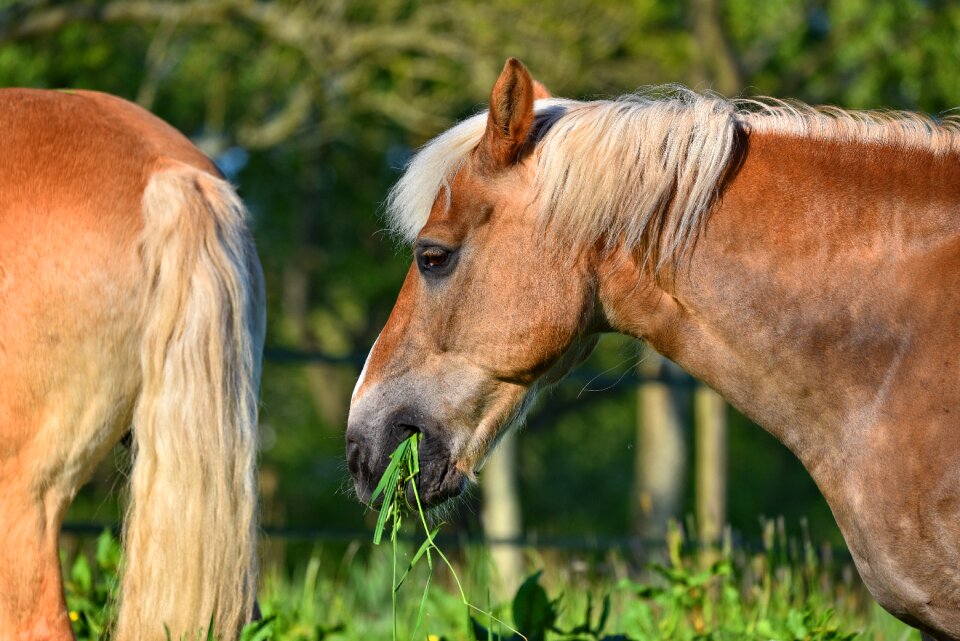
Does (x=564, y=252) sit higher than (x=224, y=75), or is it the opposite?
(x=224, y=75)

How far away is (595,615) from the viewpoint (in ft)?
15.1

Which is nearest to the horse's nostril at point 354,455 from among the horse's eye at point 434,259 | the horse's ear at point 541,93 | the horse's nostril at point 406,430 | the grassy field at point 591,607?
the horse's nostril at point 406,430

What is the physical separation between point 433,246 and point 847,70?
10.4 metres

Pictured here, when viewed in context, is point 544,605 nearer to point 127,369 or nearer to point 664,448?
point 127,369

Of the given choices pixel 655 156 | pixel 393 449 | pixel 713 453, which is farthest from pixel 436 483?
pixel 713 453

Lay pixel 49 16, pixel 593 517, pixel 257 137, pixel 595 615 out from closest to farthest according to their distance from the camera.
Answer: pixel 595 615 < pixel 49 16 < pixel 257 137 < pixel 593 517

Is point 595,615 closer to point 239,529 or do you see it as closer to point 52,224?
point 239,529

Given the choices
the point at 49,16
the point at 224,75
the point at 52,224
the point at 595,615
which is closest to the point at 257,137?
the point at 224,75

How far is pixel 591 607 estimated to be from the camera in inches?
133

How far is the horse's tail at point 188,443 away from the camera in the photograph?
2.83 meters

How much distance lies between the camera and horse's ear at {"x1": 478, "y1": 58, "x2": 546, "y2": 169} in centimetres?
254

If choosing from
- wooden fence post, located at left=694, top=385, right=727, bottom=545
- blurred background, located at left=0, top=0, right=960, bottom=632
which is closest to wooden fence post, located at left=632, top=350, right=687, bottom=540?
blurred background, located at left=0, top=0, right=960, bottom=632

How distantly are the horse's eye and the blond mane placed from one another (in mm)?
266

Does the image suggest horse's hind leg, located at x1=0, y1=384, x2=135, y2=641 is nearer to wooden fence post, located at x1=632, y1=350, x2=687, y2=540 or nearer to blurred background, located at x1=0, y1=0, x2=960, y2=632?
blurred background, located at x1=0, y1=0, x2=960, y2=632
